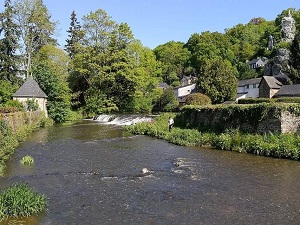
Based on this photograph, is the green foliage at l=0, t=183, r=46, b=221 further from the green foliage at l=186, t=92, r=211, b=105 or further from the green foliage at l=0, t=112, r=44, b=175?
the green foliage at l=186, t=92, r=211, b=105

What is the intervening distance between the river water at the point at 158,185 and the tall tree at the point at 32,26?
115 feet

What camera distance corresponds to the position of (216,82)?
2164 inches

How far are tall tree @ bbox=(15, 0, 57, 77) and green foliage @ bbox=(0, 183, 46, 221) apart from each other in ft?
148

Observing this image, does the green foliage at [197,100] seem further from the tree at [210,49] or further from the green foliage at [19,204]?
the tree at [210,49]

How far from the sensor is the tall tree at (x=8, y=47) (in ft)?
160

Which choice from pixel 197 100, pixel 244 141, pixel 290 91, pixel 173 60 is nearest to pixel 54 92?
pixel 197 100

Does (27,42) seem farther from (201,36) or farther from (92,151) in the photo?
(201,36)

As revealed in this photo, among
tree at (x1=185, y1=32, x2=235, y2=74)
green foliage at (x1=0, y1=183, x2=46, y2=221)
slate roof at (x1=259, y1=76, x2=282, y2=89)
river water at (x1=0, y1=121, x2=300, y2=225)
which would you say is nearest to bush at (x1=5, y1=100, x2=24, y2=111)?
river water at (x1=0, y1=121, x2=300, y2=225)

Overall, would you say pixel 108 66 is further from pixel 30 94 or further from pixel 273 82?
pixel 273 82

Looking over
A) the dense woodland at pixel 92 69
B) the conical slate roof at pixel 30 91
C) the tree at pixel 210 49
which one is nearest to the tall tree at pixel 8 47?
the dense woodland at pixel 92 69

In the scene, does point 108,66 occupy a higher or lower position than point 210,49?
lower

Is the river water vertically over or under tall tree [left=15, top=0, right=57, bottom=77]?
under

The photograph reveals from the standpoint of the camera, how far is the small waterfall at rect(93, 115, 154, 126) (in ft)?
130

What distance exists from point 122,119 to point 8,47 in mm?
21247
